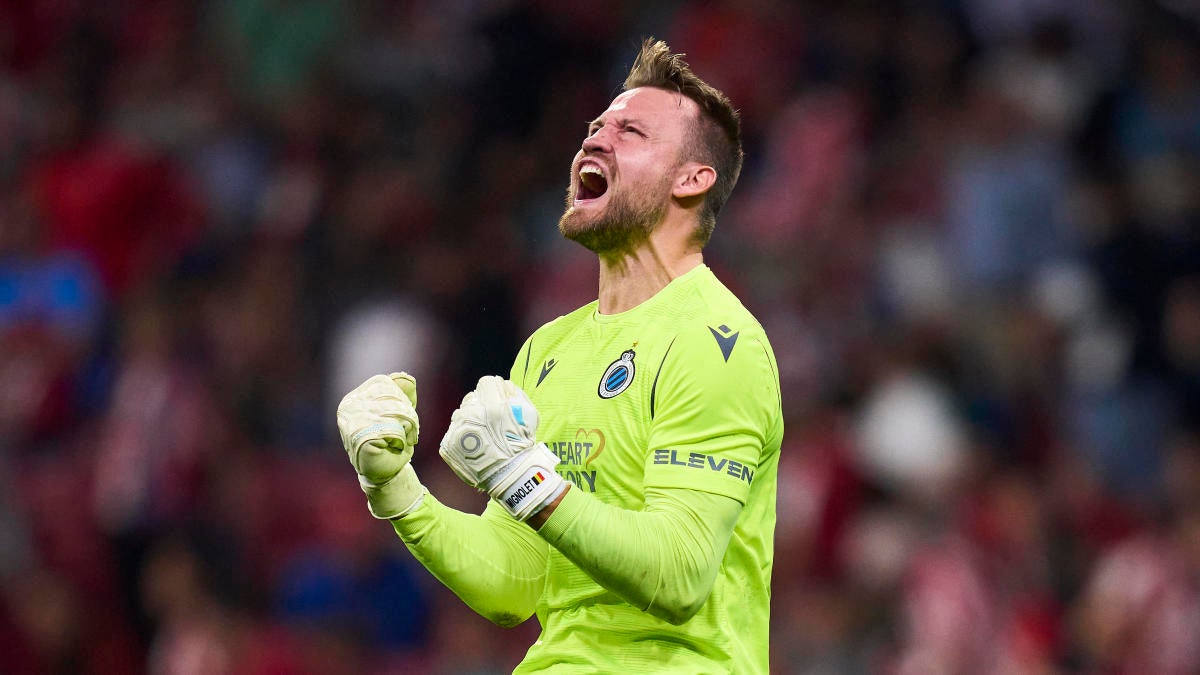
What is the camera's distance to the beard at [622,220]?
167 inches

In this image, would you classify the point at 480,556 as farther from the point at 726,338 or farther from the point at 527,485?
the point at 726,338

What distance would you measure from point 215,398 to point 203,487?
0.58 metres

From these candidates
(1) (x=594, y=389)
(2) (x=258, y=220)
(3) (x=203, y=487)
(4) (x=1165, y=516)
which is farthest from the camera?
(2) (x=258, y=220)

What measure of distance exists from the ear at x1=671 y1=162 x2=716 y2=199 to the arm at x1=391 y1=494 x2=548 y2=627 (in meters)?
0.96

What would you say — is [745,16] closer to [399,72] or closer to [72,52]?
[399,72]

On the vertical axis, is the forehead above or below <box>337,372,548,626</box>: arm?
above

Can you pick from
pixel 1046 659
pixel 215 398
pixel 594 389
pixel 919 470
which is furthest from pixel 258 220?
pixel 594 389

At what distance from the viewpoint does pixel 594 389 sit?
4.06 m

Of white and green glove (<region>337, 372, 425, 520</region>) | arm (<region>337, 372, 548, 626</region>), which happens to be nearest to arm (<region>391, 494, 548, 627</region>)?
arm (<region>337, 372, 548, 626</region>)

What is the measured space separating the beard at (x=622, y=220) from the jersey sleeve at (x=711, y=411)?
404 millimetres

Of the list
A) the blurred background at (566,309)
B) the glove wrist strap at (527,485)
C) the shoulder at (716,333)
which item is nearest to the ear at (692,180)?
the shoulder at (716,333)

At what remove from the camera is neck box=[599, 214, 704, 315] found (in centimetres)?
423

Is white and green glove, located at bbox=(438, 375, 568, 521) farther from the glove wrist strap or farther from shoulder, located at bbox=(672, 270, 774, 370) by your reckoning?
shoulder, located at bbox=(672, 270, 774, 370)

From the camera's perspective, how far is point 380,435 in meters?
3.86
